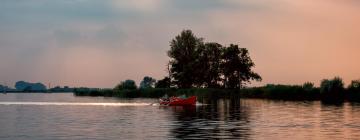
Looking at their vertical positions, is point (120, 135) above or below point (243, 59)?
below

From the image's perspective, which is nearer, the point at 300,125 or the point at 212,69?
the point at 300,125

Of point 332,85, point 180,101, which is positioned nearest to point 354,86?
point 332,85

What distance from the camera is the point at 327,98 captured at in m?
128

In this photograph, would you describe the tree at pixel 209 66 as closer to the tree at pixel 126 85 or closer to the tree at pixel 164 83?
the tree at pixel 164 83

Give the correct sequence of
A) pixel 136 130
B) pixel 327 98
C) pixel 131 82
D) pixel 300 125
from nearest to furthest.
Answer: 1. pixel 136 130
2. pixel 300 125
3. pixel 327 98
4. pixel 131 82

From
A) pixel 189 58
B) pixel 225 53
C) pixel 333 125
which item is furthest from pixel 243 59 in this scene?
pixel 333 125

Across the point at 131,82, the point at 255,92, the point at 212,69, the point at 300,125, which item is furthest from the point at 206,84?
the point at 300,125

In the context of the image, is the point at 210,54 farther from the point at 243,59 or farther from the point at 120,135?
the point at 120,135

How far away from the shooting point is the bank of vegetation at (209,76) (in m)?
139

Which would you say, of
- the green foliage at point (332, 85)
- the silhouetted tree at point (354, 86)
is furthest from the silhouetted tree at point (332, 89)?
the silhouetted tree at point (354, 86)

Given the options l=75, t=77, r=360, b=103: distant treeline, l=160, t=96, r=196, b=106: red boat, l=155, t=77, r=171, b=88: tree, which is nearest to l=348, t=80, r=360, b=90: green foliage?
l=75, t=77, r=360, b=103: distant treeline

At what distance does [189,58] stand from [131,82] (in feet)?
110

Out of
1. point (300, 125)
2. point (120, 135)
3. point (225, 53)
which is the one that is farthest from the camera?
point (225, 53)

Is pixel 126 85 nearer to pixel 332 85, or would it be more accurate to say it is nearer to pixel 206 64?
pixel 206 64
